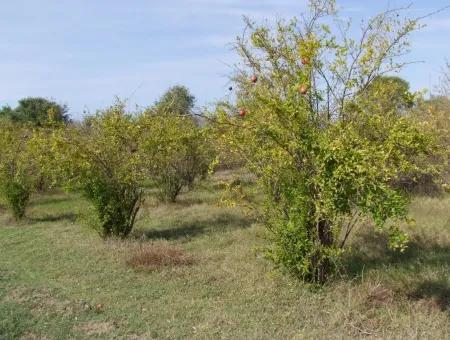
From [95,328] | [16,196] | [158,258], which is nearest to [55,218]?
[16,196]

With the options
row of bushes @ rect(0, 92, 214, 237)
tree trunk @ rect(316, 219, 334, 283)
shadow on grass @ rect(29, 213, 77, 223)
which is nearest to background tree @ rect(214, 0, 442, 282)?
tree trunk @ rect(316, 219, 334, 283)

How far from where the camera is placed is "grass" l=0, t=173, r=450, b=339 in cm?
488

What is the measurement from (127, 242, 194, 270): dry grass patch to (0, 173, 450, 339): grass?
0.05m

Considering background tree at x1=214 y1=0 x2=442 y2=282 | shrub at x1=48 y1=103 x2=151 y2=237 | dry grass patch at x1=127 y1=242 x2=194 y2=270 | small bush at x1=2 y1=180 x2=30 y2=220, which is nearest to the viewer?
Answer: background tree at x1=214 y1=0 x2=442 y2=282

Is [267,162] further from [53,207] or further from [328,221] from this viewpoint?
[53,207]

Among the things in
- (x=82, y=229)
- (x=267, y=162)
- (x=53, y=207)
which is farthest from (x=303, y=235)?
(x=53, y=207)

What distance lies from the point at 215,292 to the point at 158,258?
1.43 m

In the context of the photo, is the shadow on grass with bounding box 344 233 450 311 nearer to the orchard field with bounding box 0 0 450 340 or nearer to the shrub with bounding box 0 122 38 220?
the orchard field with bounding box 0 0 450 340

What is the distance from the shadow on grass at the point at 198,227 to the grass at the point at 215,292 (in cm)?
19

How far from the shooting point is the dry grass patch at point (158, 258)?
23.0ft

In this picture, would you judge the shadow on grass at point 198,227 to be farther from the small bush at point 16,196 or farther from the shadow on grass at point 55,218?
the small bush at point 16,196

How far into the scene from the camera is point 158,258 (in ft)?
23.5

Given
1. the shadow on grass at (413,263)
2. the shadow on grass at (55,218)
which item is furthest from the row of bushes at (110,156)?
the shadow on grass at (413,263)

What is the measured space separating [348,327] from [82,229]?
676cm
